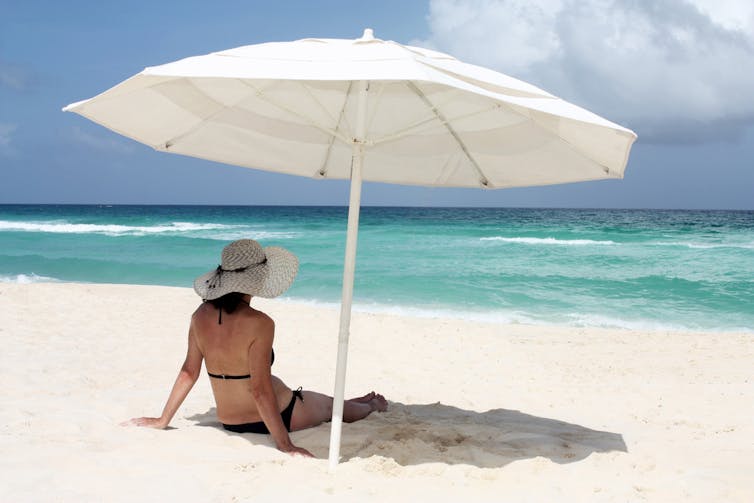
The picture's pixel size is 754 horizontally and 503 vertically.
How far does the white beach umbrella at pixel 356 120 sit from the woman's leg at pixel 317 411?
0.68 m

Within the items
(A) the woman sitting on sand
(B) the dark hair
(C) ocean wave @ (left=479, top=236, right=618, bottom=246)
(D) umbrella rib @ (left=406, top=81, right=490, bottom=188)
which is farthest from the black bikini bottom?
(C) ocean wave @ (left=479, top=236, right=618, bottom=246)

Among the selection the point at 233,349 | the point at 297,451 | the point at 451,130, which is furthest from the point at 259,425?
the point at 451,130

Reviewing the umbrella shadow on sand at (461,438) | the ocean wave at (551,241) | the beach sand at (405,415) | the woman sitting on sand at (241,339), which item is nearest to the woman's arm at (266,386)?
the woman sitting on sand at (241,339)

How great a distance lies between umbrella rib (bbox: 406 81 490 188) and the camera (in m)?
3.65

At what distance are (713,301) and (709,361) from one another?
6.64 m

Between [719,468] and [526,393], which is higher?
[719,468]

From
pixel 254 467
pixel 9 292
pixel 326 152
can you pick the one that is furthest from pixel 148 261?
pixel 254 467

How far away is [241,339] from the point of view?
11.1ft

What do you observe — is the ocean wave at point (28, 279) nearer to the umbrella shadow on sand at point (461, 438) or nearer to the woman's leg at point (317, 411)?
the umbrella shadow on sand at point (461, 438)

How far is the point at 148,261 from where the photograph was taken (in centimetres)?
2003

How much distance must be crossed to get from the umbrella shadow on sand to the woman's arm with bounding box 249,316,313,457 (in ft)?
0.78

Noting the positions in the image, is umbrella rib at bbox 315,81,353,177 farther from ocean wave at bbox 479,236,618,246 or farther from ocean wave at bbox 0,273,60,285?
ocean wave at bbox 479,236,618,246

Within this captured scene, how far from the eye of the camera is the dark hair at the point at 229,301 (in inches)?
135

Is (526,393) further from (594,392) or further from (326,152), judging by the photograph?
(326,152)
